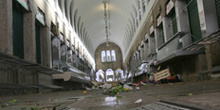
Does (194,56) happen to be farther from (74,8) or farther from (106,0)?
(106,0)

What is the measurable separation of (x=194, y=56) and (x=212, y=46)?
1784mm

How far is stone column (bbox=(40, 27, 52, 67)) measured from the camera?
12.4 metres

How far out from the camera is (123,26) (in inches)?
1319

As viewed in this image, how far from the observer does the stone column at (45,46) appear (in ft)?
40.6

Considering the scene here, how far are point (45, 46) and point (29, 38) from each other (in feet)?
8.00

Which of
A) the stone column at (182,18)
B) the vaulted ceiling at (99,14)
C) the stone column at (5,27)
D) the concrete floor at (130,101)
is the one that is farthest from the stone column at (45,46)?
the concrete floor at (130,101)

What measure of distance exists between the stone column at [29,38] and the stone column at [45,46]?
2271mm

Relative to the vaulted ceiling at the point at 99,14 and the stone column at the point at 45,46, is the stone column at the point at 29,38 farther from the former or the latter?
the vaulted ceiling at the point at 99,14

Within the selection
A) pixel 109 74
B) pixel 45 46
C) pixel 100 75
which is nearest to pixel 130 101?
pixel 45 46

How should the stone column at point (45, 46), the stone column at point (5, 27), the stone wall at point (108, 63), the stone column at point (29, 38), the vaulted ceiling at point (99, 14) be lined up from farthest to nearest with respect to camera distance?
the stone wall at point (108, 63)
the vaulted ceiling at point (99, 14)
the stone column at point (45, 46)
the stone column at point (29, 38)
the stone column at point (5, 27)

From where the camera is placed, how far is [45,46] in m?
12.5

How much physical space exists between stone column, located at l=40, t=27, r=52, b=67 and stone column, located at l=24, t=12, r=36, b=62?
227cm

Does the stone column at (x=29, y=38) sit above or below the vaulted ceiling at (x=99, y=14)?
below

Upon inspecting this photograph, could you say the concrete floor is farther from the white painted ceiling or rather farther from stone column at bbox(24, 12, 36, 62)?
the white painted ceiling
